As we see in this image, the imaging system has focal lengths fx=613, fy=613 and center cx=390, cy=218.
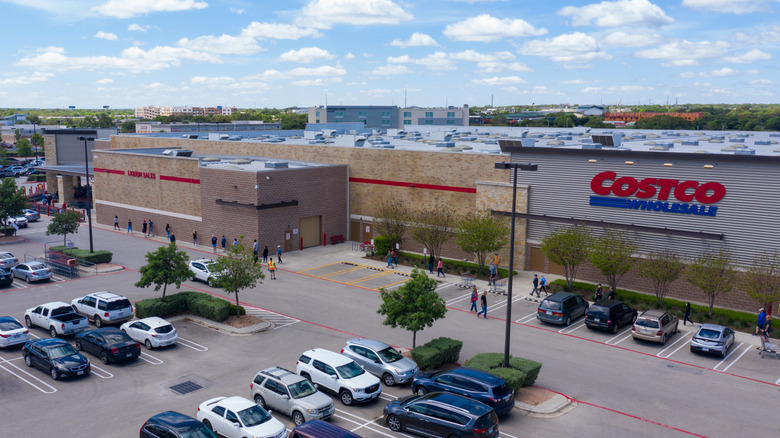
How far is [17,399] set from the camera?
850 inches

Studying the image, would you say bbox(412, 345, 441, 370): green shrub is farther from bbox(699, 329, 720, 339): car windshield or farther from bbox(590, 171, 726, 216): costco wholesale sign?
bbox(590, 171, 726, 216): costco wholesale sign

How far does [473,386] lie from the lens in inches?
810

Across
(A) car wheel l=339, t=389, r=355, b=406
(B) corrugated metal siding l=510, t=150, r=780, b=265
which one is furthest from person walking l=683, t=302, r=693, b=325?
(A) car wheel l=339, t=389, r=355, b=406

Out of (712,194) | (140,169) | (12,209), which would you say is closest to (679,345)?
(712,194)

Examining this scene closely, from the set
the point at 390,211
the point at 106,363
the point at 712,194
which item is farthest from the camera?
the point at 390,211

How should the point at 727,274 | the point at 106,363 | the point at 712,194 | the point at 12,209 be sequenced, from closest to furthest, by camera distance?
the point at 106,363
the point at 727,274
the point at 712,194
the point at 12,209

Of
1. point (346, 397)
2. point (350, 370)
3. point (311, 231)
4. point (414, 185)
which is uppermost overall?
point (414, 185)

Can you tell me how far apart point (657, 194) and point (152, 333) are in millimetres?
27977

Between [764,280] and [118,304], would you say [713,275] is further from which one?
[118,304]

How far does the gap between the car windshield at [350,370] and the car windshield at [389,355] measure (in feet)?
4.62

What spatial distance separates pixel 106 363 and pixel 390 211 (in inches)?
1006

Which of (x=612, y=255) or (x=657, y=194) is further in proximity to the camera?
(x=657, y=194)

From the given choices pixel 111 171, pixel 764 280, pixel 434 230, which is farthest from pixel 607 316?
pixel 111 171

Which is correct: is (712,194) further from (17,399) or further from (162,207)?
(162,207)
